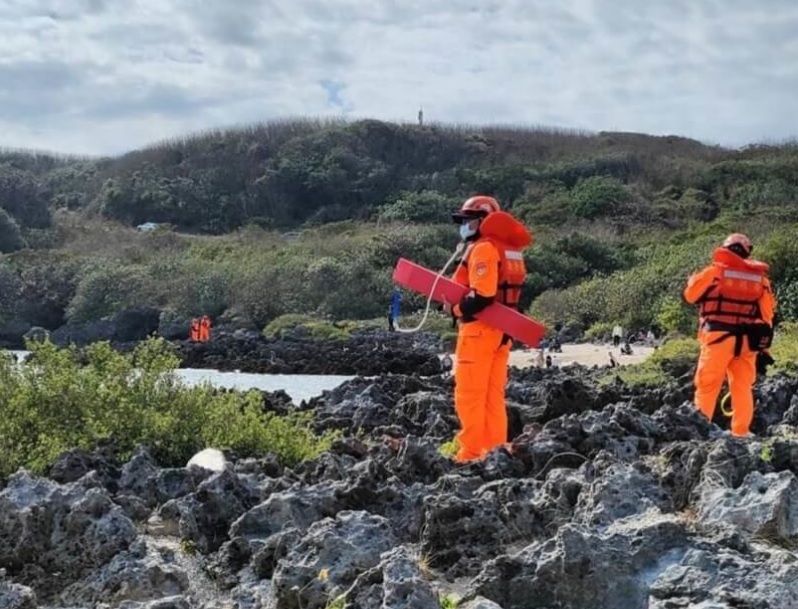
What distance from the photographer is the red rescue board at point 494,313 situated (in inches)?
287

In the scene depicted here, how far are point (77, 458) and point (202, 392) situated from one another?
1597 millimetres

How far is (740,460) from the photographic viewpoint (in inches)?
188

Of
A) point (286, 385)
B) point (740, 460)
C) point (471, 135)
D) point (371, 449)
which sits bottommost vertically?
point (286, 385)

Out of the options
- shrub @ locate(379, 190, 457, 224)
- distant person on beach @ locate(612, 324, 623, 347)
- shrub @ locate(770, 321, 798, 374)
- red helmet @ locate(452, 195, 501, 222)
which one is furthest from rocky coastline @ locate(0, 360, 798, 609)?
shrub @ locate(379, 190, 457, 224)

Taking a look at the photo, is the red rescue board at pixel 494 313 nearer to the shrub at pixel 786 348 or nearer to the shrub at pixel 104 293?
the shrub at pixel 786 348

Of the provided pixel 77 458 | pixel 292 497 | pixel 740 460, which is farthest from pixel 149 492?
pixel 740 460

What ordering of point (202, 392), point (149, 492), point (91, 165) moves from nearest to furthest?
point (149, 492) → point (202, 392) → point (91, 165)

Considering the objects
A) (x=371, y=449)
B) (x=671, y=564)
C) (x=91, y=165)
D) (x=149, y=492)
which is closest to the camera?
(x=671, y=564)

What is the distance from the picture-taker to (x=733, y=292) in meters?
8.62

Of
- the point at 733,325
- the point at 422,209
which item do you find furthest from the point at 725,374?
the point at 422,209

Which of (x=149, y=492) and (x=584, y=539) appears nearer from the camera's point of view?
(x=584, y=539)

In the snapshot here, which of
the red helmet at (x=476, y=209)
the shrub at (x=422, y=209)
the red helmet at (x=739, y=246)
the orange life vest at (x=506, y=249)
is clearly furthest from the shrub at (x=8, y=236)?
the orange life vest at (x=506, y=249)

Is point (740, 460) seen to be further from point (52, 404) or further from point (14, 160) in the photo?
point (14, 160)

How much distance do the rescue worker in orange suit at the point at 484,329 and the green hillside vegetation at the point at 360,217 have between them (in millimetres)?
16688
